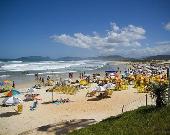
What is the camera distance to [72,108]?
2281cm

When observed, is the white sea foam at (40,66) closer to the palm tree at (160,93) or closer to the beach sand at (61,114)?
the beach sand at (61,114)

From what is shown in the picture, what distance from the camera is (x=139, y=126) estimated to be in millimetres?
12070

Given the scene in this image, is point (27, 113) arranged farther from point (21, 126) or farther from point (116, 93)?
point (116, 93)

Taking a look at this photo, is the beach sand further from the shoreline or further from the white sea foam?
the white sea foam

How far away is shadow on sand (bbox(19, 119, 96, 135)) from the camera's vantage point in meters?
15.6

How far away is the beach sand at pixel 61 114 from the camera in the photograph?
17219mm

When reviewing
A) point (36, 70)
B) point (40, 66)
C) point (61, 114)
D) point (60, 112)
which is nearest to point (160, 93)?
point (61, 114)

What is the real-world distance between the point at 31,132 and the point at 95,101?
10.1m

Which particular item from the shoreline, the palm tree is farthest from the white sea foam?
the palm tree

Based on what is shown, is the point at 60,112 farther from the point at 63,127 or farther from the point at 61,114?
the point at 63,127

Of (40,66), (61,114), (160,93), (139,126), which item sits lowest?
(61,114)

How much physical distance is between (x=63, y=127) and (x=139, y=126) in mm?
5904

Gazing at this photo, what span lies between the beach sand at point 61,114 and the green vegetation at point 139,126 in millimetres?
3096

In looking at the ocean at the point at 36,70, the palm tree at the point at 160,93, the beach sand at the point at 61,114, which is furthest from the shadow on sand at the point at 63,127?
the ocean at the point at 36,70
